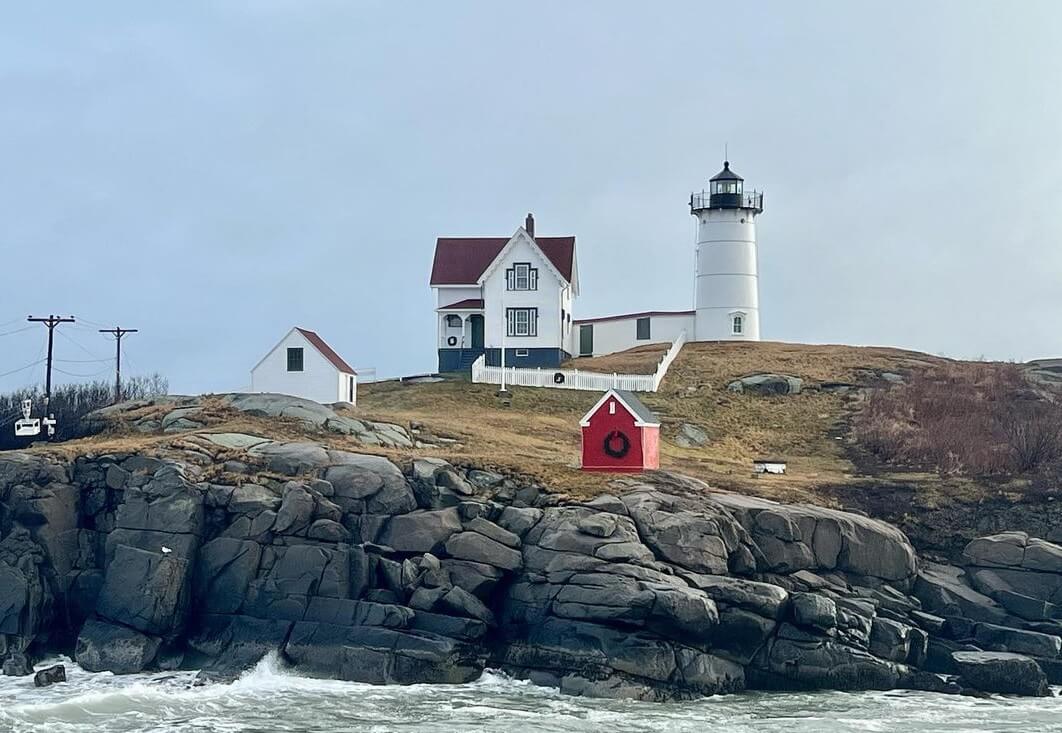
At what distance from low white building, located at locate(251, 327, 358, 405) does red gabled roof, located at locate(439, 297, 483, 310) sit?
548 inches

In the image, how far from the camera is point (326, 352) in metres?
57.3

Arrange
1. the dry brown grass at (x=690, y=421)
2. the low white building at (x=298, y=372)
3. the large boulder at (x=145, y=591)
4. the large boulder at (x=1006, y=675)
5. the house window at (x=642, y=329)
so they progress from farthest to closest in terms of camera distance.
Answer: the house window at (x=642, y=329), the low white building at (x=298, y=372), the dry brown grass at (x=690, y=421), the large boulder at (x=145, y=591), the large boulder at (x=1006, y=675)

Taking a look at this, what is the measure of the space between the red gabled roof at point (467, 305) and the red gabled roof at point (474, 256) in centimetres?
90

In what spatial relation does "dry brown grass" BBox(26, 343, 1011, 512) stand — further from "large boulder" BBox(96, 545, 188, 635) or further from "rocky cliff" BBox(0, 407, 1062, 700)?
"large boulder" BBox(96, 545, 188, 635)

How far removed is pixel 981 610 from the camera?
40125mm

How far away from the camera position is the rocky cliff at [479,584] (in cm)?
3712

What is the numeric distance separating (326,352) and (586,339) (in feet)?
69.2

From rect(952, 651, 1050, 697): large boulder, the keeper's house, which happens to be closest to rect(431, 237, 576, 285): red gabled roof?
the keeper's house

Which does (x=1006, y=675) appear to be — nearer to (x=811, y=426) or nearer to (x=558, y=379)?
(x=811, y=426)

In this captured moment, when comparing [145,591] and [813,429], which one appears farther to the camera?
[813,429]

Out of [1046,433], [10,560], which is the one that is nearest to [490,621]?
[10,560]

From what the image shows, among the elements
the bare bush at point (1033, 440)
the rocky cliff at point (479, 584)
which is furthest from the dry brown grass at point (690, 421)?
the bare bush at point (1033, 440)

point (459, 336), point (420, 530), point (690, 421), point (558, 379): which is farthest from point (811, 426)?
point (420, 530)

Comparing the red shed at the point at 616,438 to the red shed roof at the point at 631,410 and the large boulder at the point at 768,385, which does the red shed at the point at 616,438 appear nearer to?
the red shed roof at the point at 631,410
